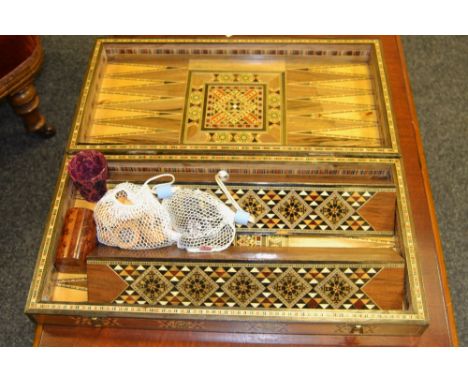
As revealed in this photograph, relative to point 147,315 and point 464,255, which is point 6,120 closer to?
point 147,315

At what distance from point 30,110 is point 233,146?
79 centimetres

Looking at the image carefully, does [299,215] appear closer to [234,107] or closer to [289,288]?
[289,288]

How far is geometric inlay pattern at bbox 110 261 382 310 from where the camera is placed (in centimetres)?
144

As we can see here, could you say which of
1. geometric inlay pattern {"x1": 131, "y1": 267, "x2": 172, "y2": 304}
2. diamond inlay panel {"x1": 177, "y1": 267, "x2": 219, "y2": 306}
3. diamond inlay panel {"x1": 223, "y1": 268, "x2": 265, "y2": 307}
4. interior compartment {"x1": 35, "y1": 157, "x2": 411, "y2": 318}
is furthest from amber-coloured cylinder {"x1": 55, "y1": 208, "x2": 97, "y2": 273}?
diamond inlay panel {"x1": 223, "y1": 268, "x2": 265, "y2": 307}

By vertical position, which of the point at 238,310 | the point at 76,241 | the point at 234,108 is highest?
the point at 234,108

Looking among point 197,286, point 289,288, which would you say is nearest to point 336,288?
point 289,288

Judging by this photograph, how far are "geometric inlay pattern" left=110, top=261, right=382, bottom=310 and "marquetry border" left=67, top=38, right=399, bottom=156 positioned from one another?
1.17 feet

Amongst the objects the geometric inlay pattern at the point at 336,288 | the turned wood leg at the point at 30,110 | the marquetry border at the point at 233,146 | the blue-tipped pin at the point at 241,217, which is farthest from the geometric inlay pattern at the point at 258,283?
the turned wood leg at the point at 30,110

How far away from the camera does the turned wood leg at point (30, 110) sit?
1.93 metres

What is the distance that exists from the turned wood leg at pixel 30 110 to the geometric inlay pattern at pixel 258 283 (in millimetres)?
811

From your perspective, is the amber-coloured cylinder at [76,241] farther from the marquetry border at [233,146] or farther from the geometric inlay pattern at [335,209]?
the geometric inlay pattern at [335,209]

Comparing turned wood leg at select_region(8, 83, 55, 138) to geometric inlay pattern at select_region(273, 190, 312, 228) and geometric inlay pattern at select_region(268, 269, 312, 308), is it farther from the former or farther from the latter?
geometric inlay pattern at select_region(268, 269, 312, 308)

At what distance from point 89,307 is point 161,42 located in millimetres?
941

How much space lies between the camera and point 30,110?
2.00 m
